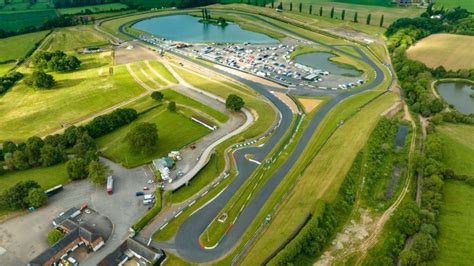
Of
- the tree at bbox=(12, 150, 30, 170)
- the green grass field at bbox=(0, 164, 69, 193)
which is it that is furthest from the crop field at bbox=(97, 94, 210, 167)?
the tree at bbox=(12, 150, 30, 170)

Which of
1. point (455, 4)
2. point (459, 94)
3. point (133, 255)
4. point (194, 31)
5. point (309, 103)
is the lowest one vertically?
point (133, 255)

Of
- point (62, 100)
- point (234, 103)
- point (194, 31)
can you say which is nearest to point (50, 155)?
point (62, 100)

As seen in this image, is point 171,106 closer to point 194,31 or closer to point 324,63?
point 324,63

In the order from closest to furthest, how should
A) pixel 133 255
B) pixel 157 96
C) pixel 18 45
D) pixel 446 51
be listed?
pixel 133 255 < pixel 157 96 < pixel 446 51 < pixel 18 45

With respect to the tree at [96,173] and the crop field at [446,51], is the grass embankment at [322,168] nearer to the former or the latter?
the tree at [96,173]

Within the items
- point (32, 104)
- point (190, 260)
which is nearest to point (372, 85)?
point (190, 260)

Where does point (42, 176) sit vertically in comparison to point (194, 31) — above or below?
below

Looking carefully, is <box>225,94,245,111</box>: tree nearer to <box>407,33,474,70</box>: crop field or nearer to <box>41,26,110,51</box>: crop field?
<box>407,33,474,70</box>: crop field

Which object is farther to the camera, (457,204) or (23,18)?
(23,18)

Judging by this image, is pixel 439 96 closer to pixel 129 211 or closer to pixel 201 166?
pixel 201 166
